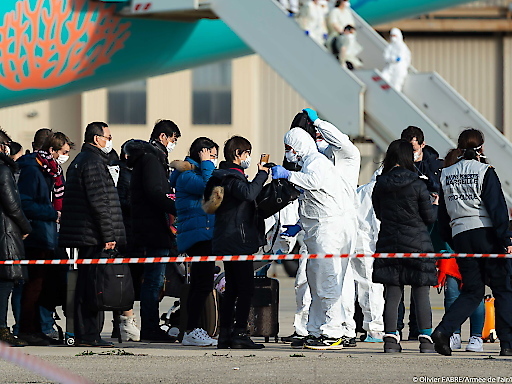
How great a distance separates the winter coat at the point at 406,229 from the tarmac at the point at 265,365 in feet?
1.96

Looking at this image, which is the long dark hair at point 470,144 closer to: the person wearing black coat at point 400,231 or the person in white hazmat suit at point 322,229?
the person wearing black coat at point 400,231

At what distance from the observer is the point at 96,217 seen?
979cm

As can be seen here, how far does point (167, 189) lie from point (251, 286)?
137 cm

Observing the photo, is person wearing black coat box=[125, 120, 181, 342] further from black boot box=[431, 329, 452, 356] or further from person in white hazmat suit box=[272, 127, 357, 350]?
black boot box=[431, 329, 452, 356]

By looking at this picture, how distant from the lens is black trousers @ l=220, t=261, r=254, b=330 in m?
9.60

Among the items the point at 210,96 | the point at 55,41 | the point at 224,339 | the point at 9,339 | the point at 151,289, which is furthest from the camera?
the point at 210,96

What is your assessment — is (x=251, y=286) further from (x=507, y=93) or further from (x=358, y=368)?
(x=507, y=93)

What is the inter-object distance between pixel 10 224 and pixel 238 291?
74.3 inches

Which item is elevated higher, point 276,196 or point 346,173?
point 346,173

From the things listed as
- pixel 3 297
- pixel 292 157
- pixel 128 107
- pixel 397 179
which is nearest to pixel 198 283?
pixel 292 157

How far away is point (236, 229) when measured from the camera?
952 centimetres

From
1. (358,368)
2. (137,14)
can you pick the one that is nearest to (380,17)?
(137,14)

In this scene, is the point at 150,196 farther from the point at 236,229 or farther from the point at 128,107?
the point at 128,107

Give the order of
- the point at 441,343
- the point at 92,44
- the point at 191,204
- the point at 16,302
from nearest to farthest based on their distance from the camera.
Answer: the point at 441,343, the point at 191,204, the point at 16,302, the point at 92,44
